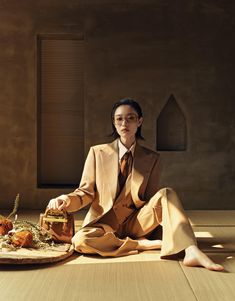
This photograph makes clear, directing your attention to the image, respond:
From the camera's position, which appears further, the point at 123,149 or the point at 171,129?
the point at 171,129

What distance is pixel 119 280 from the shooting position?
2787 millimetres

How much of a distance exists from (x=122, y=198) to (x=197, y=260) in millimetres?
800

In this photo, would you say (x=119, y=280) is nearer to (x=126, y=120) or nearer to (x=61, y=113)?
(x=126, y=120)

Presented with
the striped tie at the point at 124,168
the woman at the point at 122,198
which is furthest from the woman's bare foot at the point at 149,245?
the striped tie at the point at 124,168

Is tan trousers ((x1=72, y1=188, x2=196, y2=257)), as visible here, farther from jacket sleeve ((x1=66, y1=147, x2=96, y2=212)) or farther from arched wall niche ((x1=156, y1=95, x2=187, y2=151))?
arched wall niche ((x1=156, y1=95, x2=187, y2=151))

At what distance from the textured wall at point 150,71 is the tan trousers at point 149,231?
2921 millimetres

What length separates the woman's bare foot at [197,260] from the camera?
2963mm

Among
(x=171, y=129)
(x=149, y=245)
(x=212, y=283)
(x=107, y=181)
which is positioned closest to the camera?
(x=212, y=283)

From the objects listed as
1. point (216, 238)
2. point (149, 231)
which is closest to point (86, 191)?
point (149, 231)

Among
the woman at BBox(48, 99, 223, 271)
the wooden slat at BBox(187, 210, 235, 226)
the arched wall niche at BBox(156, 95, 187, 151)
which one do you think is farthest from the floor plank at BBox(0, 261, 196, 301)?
the arched wall niche at BBox(156, 95, 187, 151)

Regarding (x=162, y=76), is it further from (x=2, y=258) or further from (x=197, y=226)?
(x=2, y=258)

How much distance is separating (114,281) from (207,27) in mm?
4508

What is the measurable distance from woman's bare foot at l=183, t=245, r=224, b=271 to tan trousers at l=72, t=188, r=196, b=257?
0.06 meters

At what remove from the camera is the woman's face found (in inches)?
141
